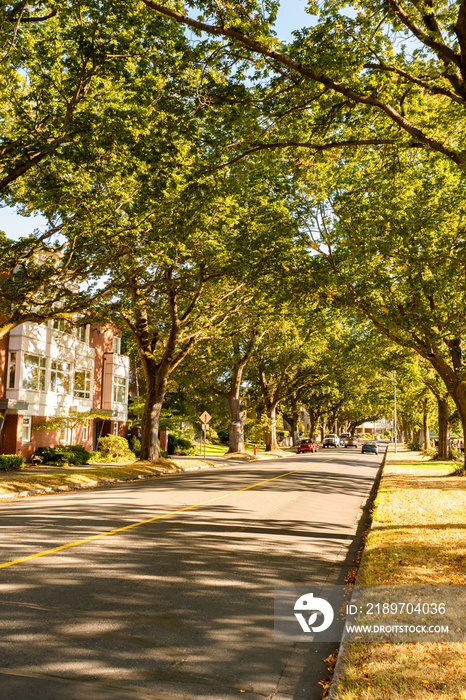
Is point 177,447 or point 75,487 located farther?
point 177,447

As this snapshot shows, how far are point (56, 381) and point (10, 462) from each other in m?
9.77

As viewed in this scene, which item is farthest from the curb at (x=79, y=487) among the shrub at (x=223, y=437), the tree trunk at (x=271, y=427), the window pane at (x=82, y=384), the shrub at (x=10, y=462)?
the shrub at (x=223, y=437)

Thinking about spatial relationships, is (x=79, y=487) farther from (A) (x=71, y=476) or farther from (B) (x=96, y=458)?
(B) (x=96, y=458)

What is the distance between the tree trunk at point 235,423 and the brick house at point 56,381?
831 cm

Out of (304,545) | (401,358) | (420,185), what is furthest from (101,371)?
(304,545)

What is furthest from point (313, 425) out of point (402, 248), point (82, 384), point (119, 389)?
point (402, 248)

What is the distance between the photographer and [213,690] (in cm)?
433

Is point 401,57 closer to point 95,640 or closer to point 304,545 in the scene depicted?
point 304,545

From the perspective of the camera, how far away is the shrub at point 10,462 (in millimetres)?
25031

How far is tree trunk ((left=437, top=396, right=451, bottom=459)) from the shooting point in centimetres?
3631

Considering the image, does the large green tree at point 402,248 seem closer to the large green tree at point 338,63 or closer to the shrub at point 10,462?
the large green tree at point 338,63

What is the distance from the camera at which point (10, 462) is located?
25.4 m

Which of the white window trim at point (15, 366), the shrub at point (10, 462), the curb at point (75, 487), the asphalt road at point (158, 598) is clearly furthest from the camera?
the white window trim at point (15, 366)

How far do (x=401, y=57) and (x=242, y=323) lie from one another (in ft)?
74.8
